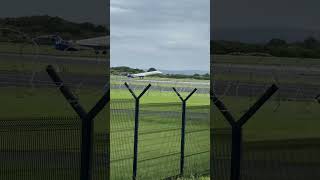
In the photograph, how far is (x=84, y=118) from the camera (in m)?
4.25

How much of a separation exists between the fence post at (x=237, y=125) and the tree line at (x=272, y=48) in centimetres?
50

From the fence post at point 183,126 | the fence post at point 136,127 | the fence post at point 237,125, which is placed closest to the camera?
the fence post at point 237,125

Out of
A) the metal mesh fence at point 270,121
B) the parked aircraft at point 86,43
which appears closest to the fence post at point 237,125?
the metal mesh fence at point 270,121

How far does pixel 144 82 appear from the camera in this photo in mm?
6164

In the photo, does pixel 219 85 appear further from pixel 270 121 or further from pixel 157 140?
pixel 157 140

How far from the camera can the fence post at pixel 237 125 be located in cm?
450

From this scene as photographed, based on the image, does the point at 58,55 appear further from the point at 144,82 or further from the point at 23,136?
the point at 144,82

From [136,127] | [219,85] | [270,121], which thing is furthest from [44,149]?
[270,121]

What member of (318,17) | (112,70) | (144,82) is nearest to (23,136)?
(112,70)

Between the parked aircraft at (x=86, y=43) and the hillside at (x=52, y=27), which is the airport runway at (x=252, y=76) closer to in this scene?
the parked aircraft at (x=86, y=43)

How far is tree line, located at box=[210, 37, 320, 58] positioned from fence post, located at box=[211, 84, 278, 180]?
504 mm

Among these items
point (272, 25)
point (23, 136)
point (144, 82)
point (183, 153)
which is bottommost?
point (183, 153)

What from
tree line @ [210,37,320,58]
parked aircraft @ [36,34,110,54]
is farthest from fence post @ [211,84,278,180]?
parked aircraft @ [36,34,110,54]

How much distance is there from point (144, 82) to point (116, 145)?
31.1 inches
